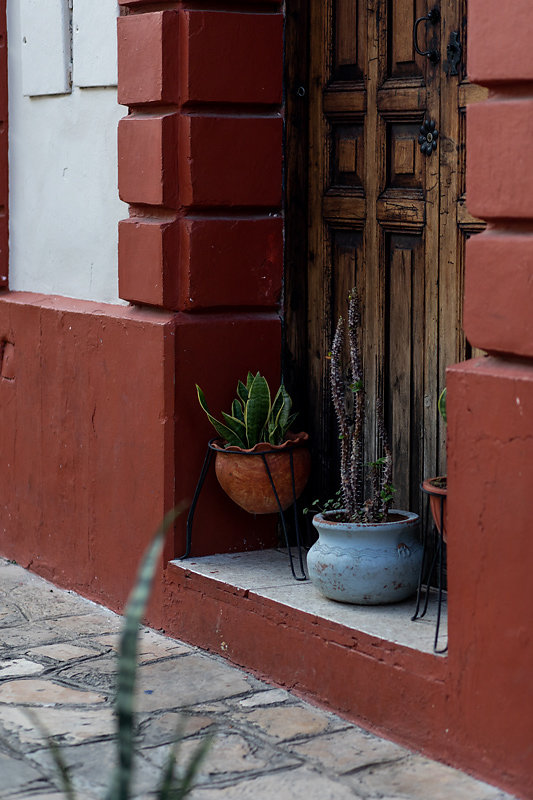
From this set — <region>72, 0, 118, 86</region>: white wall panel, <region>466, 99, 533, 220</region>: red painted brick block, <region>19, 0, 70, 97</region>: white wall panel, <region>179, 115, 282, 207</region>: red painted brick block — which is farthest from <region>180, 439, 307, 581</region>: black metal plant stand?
<region>19, 0, 70, 97</region>: white wall panel

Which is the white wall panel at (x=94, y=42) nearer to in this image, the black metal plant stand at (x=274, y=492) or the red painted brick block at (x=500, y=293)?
the black metal plant stand at (x=274, y=492)

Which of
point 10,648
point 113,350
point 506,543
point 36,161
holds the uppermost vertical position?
point 36,161

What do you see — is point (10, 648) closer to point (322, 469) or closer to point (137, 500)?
point (137, 500)

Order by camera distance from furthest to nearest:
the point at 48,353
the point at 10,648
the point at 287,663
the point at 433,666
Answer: the point at 48,353, the point at 10,648, the point at 287,663, the point at 433,666

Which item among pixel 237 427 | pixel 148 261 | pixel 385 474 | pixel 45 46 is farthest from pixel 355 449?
pixel 45 46

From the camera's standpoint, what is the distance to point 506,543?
3.34 m

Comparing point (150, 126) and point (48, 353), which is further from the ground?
point (150, 126)

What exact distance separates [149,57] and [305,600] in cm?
198

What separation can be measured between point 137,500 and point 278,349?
2.53 ft

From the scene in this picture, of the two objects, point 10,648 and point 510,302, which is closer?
point 510,302

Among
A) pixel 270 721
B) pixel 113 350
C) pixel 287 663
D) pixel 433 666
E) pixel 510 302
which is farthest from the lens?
pixel 113 350

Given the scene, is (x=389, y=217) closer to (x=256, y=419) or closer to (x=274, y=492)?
(x=256, y=419)

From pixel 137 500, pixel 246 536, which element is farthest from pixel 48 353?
pixel 246 536

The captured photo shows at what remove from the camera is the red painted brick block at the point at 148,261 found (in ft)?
15.2
